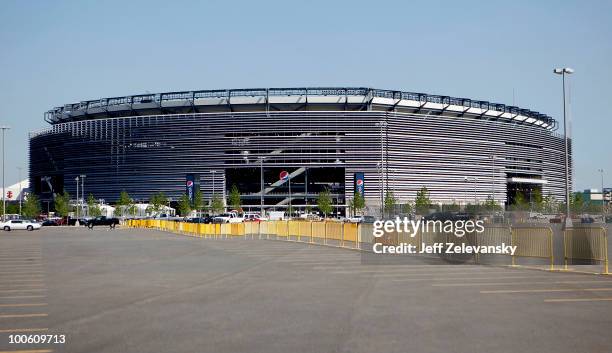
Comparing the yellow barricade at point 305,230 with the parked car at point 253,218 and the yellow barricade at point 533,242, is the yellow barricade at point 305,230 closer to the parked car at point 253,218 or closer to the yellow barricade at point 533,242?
the yellow barricade at point 533,242

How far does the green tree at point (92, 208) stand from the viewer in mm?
132375

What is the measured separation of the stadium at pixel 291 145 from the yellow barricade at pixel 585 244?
344ft

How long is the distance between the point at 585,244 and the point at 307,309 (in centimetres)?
1355

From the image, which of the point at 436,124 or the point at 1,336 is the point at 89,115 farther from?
the point at 1,336

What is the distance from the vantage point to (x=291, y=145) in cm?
13588

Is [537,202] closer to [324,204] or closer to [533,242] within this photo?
[324,204]

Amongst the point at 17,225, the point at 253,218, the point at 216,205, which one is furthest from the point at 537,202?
the point at 17,225

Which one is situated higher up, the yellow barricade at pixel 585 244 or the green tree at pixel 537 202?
the green tree at pixel 537 202

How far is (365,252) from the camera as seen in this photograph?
31.1m

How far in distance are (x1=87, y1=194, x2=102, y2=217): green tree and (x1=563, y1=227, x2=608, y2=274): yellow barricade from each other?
119236 millimetres

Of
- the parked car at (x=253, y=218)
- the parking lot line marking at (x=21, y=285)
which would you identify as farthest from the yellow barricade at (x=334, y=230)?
the parked car at (x=253, y=218)

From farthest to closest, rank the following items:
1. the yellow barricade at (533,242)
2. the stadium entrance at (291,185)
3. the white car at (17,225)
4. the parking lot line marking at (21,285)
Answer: the stadium entrance at (291,185) → the white car at (17,225) → the yellow barricade at (533,242) → the parking lot line marking at (21,285)

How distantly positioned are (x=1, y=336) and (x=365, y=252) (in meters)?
22.0

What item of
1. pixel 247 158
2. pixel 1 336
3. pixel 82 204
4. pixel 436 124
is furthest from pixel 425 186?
pixel 1 336
